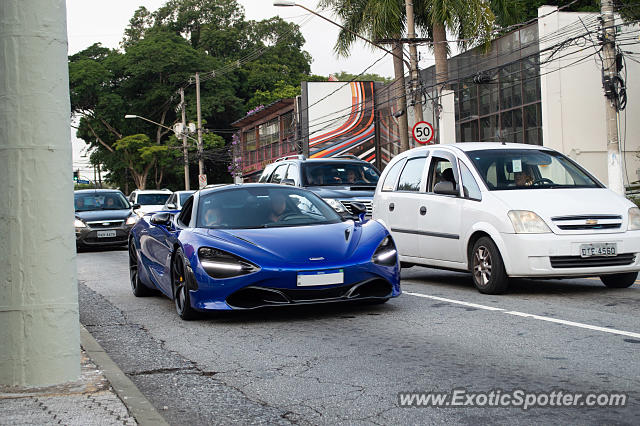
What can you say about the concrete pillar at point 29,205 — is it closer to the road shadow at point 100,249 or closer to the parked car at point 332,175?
the parked car at point 332,175

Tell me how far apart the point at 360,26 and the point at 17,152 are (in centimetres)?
2961

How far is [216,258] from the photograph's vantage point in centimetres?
784

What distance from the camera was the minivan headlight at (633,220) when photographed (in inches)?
367

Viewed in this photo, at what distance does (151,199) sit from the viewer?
29.3 m

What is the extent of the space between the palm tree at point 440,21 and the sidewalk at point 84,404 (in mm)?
25130

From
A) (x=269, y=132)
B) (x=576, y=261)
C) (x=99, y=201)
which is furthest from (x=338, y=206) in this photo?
(x=269, y=132)

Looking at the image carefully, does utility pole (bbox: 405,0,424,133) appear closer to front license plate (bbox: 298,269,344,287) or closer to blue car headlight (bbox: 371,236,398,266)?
blue car headlight (bbox: 371,236,398,266)

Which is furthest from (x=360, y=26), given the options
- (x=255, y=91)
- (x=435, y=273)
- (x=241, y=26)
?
(x=241, y=26)

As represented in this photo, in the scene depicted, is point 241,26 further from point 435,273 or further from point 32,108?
point 32,108

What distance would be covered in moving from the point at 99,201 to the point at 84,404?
18945 millimetres

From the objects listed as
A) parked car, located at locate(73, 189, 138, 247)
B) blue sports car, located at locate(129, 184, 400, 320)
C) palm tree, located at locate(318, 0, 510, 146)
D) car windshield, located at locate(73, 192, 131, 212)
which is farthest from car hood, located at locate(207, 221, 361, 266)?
palm tree, located at locate(318, 0, 510, 146)

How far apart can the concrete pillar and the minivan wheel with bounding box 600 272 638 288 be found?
22.1 ft

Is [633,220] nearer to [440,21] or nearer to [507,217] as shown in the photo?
[507,217]

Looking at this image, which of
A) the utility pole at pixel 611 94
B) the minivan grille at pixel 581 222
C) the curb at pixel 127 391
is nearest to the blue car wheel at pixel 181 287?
the curb at pixel 127 391
